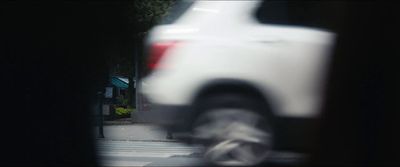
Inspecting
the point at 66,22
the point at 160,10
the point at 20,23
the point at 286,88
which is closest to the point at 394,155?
the point at 286,88

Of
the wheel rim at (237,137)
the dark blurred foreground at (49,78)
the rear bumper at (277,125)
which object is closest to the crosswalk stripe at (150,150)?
the dark blurred foreground at (49,78)

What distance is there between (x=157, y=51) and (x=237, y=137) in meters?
1.05

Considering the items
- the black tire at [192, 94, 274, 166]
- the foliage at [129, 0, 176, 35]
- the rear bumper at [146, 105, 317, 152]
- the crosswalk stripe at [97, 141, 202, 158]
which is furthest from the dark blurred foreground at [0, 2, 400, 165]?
the foliage at [129, 0, 176, 35]

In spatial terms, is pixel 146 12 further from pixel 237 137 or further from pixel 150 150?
pixel 237 137

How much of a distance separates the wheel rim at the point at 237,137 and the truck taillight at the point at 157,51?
0.65 metres

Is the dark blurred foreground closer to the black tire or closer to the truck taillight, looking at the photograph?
the truck taillight

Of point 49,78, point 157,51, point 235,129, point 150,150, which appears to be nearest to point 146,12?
point 150,150

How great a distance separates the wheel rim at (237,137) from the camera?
602cm

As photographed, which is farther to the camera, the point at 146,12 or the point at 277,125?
the point at 146,12

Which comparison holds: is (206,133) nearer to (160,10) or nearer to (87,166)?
(87,166)

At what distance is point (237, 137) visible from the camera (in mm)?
6004

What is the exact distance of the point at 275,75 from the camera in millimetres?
5949

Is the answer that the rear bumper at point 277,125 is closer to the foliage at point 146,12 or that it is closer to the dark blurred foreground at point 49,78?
the dark blurred foreground at point 49,78

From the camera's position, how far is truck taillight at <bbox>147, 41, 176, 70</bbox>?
20.3ft
